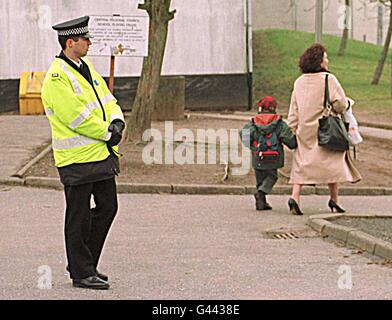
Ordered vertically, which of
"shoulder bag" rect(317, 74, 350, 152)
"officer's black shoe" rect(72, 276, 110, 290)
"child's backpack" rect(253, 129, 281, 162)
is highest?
"shoulder bag" rect(317, 74, 350, 152)

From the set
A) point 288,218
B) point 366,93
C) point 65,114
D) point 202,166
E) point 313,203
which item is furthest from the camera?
point 366,93

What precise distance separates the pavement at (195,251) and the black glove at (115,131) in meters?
1.07

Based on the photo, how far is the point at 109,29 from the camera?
60.2ft

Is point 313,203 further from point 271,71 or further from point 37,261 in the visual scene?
point 271,71

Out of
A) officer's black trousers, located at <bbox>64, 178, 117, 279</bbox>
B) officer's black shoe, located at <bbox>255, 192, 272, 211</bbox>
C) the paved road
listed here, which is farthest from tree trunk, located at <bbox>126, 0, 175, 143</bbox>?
officer's black trousers, located at <bbox>64, 178, 117, 279</bbox>

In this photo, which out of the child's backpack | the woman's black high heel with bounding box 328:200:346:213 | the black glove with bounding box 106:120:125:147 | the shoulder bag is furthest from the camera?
the child's backpack

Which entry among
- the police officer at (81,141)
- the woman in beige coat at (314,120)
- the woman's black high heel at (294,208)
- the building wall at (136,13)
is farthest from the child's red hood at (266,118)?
the building wall at (136,13)

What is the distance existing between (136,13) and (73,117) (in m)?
20.0

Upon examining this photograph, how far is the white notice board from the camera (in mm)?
18203

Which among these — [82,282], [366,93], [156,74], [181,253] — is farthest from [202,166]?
[366,93]

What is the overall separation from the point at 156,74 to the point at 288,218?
6.29 metres

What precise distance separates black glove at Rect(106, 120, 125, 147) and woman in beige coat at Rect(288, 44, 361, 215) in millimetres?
4441

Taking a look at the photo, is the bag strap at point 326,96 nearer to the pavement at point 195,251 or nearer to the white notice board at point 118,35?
the pavement at point 195,251

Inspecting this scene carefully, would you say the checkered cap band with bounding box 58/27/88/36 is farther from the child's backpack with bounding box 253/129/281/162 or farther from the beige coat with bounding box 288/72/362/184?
the child's backpack with bounding box 253/129/281/162
